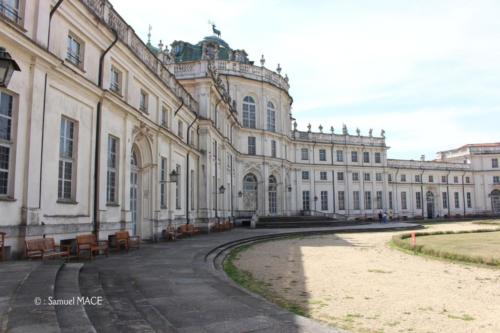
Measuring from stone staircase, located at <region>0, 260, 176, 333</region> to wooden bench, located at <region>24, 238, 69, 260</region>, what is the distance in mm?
1150

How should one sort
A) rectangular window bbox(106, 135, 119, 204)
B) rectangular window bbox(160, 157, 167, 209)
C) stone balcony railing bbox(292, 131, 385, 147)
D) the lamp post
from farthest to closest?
stone balcony railing bbox(292, 131, 385, 147) → rectangular window bbox(160, 157, 167, 209) → rectangular window bbox(106, 135, 119, 204) → the lamp post

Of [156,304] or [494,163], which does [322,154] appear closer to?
[494,163]

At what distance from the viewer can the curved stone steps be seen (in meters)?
4.49

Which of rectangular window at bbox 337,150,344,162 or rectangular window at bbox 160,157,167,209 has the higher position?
rectangular window at bbox 337,150,344,162

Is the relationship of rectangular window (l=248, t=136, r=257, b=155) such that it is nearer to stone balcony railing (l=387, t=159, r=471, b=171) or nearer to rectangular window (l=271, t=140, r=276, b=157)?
rectangular window (l=271, t=140, r=276, b=157)

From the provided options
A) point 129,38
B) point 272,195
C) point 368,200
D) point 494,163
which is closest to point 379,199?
point 368,200

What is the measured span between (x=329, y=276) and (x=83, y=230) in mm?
7552

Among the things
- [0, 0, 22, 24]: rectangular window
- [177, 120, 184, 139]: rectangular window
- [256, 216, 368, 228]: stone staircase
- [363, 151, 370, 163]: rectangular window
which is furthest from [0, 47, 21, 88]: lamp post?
[363, 151, 370, 163]: rectangular window

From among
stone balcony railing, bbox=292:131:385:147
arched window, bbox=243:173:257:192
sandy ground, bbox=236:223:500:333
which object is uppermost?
stone balcony railing, bbox=292:131:385:147

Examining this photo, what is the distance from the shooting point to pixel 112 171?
1547 cm

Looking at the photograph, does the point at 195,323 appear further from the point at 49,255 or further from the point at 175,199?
the point at 175,199

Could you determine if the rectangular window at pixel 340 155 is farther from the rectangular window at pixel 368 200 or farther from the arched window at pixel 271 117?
the arched window at pixel 271 117

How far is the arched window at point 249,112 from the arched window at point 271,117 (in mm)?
2199

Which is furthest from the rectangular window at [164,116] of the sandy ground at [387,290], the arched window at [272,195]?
the arched window at [272,195]
